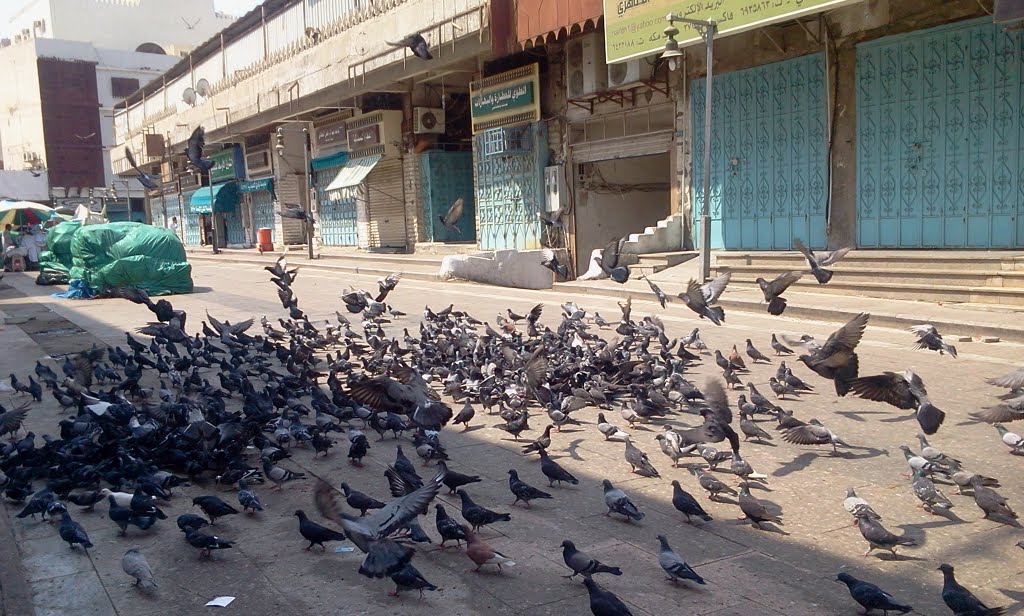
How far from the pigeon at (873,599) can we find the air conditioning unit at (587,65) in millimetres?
16250

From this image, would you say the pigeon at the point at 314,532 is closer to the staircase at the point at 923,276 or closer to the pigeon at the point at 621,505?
the pigeon at the point at 621,505

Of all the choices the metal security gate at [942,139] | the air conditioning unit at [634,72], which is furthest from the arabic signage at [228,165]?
the metal security gate at [942,139]

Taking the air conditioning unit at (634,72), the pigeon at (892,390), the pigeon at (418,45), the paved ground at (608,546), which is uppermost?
the pigeon at (418,45)

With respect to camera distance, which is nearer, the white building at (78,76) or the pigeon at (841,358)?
the pigeon at (841,358)

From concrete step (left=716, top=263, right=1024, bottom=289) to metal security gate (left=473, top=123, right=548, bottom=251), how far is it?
7690mm

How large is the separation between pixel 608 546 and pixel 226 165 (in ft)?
131

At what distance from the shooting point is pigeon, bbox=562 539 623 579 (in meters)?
3.98

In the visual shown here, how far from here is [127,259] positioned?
17.9 meters

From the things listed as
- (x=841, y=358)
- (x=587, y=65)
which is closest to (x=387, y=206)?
(x=587, y=65)

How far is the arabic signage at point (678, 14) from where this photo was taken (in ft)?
44.5

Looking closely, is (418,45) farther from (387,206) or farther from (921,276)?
(921,276)

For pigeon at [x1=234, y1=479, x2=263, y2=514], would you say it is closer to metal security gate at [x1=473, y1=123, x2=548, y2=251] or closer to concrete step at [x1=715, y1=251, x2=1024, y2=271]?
concrete step at [x1=715, y1=251, x2=1024, y2=271]

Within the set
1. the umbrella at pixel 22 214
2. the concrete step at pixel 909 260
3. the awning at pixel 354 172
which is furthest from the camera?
the umbrella at pixel 22 214

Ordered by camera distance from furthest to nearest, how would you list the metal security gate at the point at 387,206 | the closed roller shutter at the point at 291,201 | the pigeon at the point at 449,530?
the closed roller shutter at the point at 291,201, the metal security gate at the point at 387,206, the pigeon at the point at 449,530
